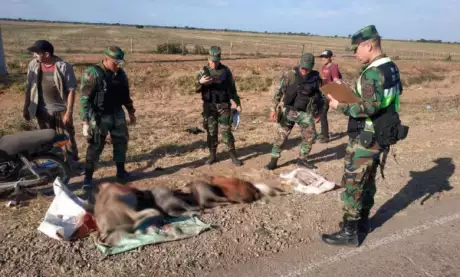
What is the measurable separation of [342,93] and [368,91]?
29cm

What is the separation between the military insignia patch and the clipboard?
117 millimetres

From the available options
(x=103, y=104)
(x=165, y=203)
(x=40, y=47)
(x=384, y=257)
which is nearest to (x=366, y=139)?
(x=384, y=257)

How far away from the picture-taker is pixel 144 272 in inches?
136

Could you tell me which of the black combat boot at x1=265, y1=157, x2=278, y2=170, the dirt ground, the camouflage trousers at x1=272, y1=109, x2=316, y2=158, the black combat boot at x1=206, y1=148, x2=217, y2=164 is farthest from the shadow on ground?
the black combat boot at x1=206, y1=148, x2=217, y2=164

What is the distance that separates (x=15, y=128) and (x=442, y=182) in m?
8.53

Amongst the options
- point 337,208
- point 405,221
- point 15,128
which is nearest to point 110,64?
point 337,208

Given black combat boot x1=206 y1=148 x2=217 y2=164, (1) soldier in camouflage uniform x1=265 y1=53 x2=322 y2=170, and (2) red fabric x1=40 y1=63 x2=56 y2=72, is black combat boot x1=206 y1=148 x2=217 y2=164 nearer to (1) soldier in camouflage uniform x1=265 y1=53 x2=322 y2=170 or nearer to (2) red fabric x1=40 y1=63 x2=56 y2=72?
(1) soldier in camouflage uniform x1=265 y1=53 x2=322 y2=170

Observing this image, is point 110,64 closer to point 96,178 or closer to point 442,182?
point 96,178

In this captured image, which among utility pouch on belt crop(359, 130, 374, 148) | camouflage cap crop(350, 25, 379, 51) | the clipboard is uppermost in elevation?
camouflage cap crop(350, 25, 379, 51)

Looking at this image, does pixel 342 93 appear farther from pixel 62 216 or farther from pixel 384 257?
pixel 62 216

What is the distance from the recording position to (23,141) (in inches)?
188

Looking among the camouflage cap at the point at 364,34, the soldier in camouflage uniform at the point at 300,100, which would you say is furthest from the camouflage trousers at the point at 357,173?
the soldier in camouflage uniform at the point at 300,100

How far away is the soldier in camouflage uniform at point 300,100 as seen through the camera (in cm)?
615

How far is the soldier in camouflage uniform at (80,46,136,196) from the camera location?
16.4 ft
